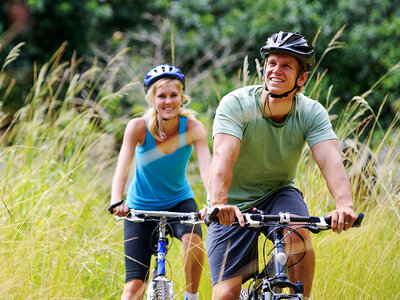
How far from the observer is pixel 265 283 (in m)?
2.79

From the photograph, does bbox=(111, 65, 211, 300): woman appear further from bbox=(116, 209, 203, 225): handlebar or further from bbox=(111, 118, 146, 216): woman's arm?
bbox=(116, 209, 203, 225): handlebar

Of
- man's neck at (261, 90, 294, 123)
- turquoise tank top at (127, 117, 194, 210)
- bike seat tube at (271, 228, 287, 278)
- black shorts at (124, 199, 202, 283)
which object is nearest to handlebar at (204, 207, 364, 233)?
bike seat tube at (271, 228, 287, 278)

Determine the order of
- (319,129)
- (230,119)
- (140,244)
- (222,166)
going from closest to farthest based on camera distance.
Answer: (222,166)
(230,119)
(319,129)
(140,244)

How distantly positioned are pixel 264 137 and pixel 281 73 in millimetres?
355

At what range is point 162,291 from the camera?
3645 mm

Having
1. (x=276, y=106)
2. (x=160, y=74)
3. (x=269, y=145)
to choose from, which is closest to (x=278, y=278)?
(x=269, y=145)

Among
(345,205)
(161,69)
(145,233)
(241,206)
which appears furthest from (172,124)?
(345,205)

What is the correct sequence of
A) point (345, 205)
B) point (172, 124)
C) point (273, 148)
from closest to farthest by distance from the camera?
point (345, 205)
point (273, 148)
point (172, 124)

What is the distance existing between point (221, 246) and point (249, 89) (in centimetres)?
89

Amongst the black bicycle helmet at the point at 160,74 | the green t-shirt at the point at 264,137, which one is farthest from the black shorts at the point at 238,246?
the black bicycle helmet at the point at 160,74

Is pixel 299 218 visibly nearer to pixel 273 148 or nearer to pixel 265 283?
pixel 265 283

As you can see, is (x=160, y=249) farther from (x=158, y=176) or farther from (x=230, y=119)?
(x=230, y=119)

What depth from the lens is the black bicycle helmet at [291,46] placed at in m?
3.21

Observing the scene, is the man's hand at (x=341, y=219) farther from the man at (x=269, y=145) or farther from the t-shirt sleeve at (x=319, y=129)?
the t-shirt sleeve at (x=319, y=129)
